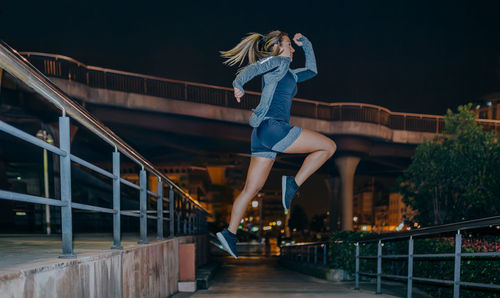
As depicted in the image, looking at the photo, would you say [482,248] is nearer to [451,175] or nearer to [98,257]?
[98,257]

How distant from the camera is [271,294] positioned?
5492 mm

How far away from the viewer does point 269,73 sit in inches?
108

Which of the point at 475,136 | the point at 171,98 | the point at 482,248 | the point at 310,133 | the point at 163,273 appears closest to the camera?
the point at 310,133

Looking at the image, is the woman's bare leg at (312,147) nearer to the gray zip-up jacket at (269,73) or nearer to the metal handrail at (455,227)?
the gray zip-up jacket at (269,73)

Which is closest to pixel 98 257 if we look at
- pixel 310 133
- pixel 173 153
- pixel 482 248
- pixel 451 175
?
pixel 310 133

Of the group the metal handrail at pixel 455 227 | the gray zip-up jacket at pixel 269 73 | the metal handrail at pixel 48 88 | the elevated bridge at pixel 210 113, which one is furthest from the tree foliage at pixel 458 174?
the metal handrail at pixel 48 88

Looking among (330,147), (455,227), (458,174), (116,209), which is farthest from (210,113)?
(330,147)

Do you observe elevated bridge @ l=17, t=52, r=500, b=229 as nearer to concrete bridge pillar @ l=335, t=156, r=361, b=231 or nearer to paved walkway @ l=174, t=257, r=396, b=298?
concrete bridge pillar @ l=335, t=156, r=361, b=231

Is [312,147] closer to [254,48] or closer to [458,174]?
[254,48]

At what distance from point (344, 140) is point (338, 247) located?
23.0 meters

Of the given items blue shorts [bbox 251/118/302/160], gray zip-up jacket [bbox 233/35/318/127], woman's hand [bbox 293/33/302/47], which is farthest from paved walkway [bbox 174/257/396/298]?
woman's hand [bbox 293/33/302/47]

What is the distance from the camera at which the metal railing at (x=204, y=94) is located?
917 inches

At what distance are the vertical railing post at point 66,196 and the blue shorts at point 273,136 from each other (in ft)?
3.89

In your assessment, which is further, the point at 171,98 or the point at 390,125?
the point at 390,125
